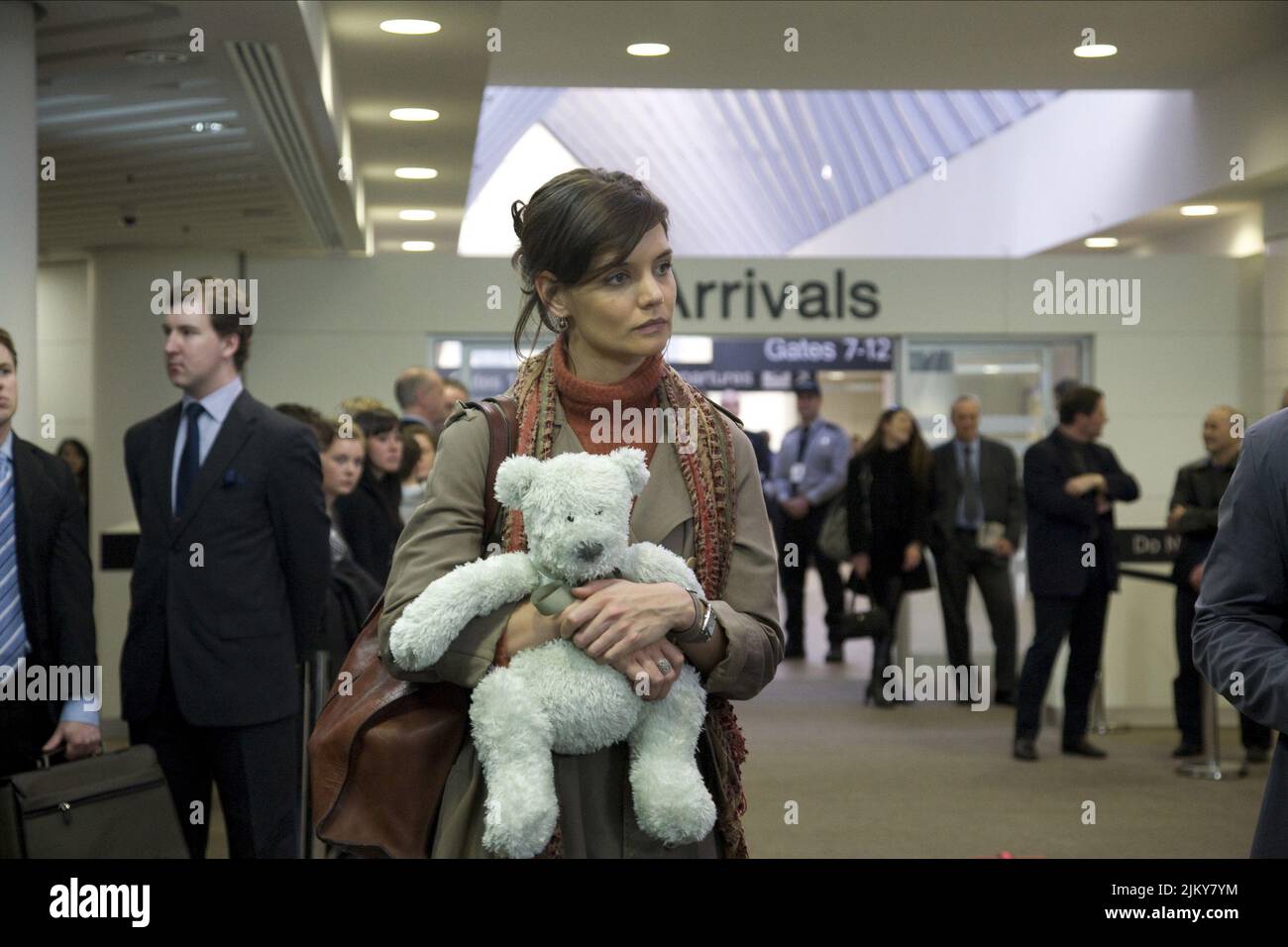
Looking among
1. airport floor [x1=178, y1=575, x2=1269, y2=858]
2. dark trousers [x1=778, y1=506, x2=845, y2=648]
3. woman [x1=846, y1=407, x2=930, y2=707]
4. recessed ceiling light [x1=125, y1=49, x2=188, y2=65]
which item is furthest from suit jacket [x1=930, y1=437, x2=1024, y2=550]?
recessed ceiling light [x1=125, y1=49, x2=188, y2=65]

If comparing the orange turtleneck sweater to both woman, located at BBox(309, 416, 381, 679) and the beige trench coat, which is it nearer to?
the beige trench coat

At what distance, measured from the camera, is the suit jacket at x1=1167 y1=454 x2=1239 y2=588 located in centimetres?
835

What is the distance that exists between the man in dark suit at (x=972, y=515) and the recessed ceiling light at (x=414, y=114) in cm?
397

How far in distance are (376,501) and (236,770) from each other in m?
1.82

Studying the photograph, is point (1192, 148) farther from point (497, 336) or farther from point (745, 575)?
point (745, 575)

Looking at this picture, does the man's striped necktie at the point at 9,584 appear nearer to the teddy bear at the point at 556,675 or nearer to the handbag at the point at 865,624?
the teddy bear at the point at 556,675

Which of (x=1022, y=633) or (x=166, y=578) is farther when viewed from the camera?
(x=1022, y=633)

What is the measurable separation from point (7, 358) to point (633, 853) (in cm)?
281

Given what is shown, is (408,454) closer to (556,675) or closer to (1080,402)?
(1080,402)

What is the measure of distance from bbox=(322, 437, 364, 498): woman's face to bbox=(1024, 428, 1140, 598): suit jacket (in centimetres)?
411

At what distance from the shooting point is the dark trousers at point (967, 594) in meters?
10.5

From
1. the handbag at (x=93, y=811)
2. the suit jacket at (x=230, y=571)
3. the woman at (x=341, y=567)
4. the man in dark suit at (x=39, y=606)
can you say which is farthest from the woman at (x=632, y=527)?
the woman at (x=341, y=567)
